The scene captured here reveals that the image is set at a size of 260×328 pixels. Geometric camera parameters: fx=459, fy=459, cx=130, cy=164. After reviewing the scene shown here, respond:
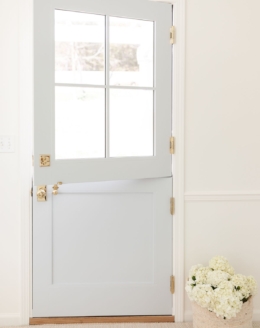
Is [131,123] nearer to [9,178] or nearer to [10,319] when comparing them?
[9,178]

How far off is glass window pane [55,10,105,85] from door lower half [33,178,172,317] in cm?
67

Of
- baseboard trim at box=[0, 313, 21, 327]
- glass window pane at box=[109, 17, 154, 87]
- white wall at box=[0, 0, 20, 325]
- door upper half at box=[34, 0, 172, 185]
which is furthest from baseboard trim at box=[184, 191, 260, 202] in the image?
baseboard trim at box=[0, 313, 21, 327]

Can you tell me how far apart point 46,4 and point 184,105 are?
100 centimetres

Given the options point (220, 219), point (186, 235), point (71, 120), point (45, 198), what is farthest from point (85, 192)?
point (220, 219)

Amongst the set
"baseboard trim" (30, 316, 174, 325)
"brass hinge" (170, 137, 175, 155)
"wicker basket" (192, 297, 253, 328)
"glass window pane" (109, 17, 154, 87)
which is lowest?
"baseboard trim" (30, 316, 174, 325)

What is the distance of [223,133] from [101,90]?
0.82 m

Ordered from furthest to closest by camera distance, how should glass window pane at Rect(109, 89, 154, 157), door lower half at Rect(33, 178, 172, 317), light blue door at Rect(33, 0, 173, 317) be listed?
door lower half at Rect(33, 178, 172, 317) < glass window pane at Rect(109, 89, 154, 157) < light blue door at Rect(33, 0, 173, 317)

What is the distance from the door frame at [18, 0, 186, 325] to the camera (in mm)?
2723

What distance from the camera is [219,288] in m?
2.51

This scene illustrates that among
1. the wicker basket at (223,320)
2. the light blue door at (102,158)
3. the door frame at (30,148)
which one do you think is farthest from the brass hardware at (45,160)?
the wicker basket at (223,320)

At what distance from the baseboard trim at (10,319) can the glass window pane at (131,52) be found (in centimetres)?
155

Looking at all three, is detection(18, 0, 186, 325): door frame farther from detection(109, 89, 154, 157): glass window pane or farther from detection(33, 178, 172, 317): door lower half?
detection(109, 89, 154, 157): glass window pane

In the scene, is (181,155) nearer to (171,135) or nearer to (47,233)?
(171,135)

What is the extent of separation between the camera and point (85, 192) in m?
2.82
